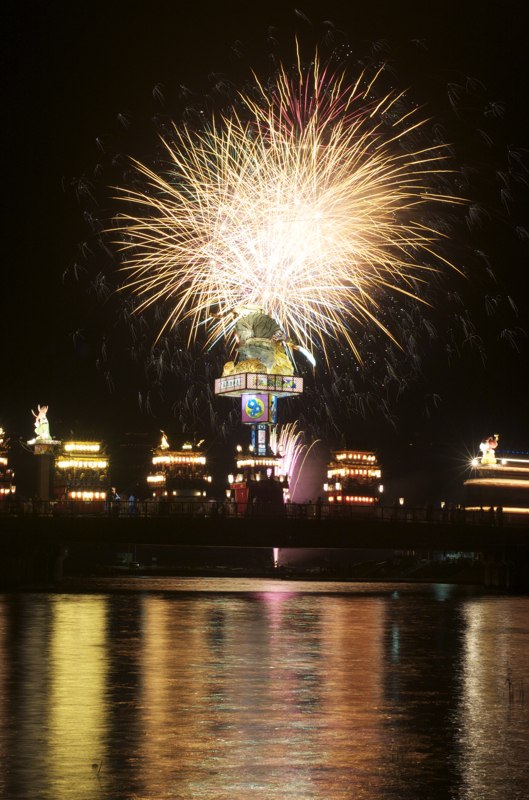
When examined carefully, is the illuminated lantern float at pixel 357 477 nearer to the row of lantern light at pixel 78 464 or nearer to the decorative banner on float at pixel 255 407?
the row of lantern light at pixel 78 464

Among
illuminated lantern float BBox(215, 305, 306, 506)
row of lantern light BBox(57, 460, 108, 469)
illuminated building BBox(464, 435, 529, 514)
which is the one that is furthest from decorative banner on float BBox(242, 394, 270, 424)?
row of lantern light BBox(57, 460, 108, 469)

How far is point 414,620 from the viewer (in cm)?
5250

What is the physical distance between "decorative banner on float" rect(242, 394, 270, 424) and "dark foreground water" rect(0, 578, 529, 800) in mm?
96121

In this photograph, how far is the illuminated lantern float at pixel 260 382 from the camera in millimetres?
140375

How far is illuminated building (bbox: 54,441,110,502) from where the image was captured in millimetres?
190625

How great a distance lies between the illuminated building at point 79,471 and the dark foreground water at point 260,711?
145925 millimetres

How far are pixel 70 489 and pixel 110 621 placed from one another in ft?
479

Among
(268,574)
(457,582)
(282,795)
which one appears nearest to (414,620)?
(282,795)

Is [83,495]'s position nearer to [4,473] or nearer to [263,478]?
[4,473]

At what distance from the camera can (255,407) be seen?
14362cm

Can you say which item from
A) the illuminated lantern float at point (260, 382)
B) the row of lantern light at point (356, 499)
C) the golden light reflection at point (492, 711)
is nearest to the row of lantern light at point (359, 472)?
the row of lantern light at point (356, 499)

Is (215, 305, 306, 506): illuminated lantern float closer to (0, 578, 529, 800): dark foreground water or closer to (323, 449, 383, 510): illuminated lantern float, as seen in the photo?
(323, 449, 383, 510): illuminated lantern float

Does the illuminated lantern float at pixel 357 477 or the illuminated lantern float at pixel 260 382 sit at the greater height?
the illuminated lantern float at pixel 260 382

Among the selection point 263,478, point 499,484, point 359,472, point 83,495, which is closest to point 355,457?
point 359,472
